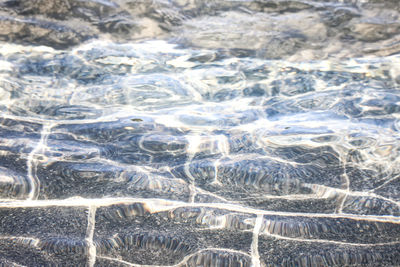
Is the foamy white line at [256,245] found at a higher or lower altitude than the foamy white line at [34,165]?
higher

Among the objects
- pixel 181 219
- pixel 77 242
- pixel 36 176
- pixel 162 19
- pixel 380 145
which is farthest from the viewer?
pixel 162 19

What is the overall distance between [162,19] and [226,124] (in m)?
2.04

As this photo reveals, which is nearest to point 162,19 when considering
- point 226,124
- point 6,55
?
point 6,55

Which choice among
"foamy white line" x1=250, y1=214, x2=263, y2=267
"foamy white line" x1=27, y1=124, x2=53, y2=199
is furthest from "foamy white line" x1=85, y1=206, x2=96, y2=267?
"foamy white line" x1=250, y1=214, x2=263, y2=267

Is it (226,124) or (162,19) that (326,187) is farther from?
(162,19)

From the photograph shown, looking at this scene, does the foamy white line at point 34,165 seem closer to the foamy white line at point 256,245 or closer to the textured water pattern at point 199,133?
the textured water pattern at point 199,133

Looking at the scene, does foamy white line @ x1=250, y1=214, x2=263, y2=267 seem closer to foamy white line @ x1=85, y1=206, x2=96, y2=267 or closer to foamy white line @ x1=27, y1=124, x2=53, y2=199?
foamy white line @ x1=85, y1=206, x2=96, y2=267

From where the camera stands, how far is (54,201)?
6.69 ft

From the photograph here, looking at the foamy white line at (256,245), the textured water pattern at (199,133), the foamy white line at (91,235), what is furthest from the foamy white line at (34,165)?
the foamy white line at (256,245)

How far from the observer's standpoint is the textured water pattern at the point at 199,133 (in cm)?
182

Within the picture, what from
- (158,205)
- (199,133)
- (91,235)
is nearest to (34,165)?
(91,235)

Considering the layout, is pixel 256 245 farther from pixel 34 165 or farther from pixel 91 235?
pixel 34 165

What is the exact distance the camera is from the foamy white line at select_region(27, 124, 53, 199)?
2080mm

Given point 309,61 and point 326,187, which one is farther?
point 309,61
